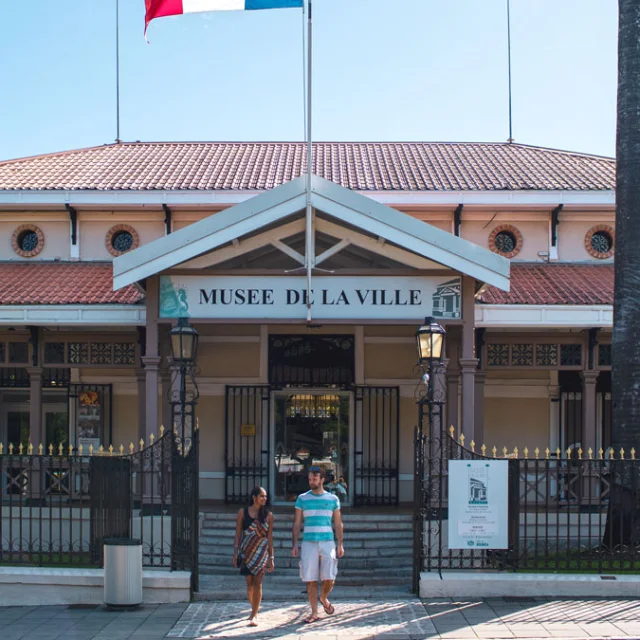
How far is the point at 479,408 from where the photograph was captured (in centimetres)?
1416

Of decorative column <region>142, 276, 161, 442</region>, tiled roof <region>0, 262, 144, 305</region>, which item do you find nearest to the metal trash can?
decorative column <region>142, 276, 161, 442</region>

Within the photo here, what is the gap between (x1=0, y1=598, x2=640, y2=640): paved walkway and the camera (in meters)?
8.59

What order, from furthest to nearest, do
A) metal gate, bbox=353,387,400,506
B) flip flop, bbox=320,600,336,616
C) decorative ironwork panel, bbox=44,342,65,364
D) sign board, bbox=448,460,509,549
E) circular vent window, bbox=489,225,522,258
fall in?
circular vent window, bbox=489,225,522,258, metal gate, bbox=353,387,400,506, decorative ironwork panel, bbox=44,342,65,364, sign board, bbox=448,460,509,549, flip flop, bbox=320,600,336,616

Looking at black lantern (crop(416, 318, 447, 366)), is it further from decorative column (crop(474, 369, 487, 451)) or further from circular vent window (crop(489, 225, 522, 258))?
circular vent window (crop(489, 225, 522, 258))

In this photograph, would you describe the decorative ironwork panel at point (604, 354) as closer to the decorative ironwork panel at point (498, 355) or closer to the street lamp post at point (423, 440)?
the decorative ironwork panel at point (498, 355)

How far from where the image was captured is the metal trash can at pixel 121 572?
372 inches

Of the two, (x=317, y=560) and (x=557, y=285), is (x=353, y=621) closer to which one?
(x=317, y=560)

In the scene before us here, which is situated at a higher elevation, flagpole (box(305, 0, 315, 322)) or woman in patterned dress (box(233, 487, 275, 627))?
flagpole (box(305, 0, 315, 322))

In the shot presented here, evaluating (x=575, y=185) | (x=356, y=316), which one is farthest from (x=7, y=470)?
(x=575, y=185)

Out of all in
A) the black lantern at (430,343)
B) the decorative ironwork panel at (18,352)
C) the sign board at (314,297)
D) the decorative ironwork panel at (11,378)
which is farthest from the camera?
the decorative ironwork panel at (11,378)

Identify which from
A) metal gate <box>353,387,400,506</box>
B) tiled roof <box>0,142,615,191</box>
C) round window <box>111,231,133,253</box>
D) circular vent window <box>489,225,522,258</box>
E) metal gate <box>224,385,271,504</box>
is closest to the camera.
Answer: metal gate <box>353,387,400,506</box>

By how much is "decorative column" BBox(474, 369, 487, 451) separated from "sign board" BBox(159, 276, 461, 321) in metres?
2.91

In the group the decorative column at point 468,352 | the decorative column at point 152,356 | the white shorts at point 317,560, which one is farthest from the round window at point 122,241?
the white shorts at point 317,560

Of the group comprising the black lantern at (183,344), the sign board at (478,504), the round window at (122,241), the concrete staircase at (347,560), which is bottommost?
the concrete staircase at (347,560)
